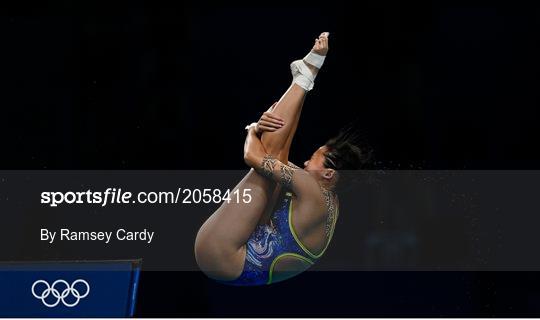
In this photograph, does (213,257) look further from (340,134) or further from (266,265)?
(340,134)

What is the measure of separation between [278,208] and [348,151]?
677mm

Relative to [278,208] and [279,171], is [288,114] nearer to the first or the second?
[279,171]

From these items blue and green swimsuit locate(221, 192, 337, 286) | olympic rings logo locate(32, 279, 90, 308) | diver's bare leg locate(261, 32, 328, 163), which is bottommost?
olympic rings logo locate(32, 279, 90, 308)

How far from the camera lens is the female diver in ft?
21.6

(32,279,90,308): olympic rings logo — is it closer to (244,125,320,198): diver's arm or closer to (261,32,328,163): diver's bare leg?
(244,125,320,198): diver's arm

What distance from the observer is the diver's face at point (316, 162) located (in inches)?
264

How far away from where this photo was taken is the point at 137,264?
6734 mm

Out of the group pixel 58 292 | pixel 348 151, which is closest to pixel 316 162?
pixel 348 151

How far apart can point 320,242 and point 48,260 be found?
1908 millimetres

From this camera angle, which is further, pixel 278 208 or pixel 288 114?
pixel 288 114

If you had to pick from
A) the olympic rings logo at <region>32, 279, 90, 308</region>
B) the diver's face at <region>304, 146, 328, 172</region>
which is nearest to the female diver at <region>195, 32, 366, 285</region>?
the diver's face at <region>304, 146, 328, 172</region>

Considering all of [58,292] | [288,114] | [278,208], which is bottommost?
[58,292]

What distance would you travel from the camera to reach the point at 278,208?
6.57 m

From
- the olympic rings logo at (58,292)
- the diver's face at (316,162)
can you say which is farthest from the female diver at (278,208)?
the olympic rings logo at (58,292)
